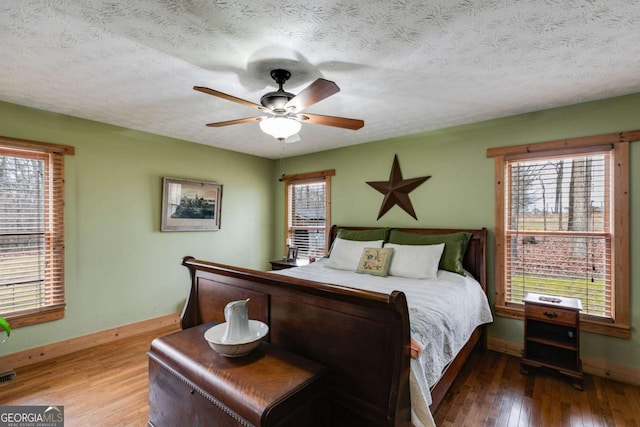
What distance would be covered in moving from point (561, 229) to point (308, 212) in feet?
10.5

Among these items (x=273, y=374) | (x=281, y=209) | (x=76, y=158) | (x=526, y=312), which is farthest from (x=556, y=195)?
(x=76, y=158)

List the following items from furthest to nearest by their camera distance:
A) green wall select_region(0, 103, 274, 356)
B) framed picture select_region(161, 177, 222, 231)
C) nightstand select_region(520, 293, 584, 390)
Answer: framed picture select_region(161, 177, 222, 231)
green wall select_region(0, 103, 274, 356)
nightstand select_region(520, 293, 584, 390)

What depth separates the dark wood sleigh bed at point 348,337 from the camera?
1.49 metres

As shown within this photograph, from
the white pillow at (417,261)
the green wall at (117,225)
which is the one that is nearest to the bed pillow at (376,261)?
the white pillow at (417,261)

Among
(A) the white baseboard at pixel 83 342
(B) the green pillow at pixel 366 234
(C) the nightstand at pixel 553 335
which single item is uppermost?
(B) the green pillow at pixel 366 234

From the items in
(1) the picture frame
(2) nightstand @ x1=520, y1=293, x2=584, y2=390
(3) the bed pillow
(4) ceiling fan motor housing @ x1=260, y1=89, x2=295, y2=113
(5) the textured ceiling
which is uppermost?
(5) the textured ceiling

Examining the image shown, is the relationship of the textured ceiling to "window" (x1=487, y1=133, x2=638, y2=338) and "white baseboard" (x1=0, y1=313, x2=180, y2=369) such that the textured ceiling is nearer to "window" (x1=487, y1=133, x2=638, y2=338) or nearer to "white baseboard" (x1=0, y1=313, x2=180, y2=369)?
"window" (x1=487, y1=133, x2=638, y2=338)

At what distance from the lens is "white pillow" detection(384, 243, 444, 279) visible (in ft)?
9.73

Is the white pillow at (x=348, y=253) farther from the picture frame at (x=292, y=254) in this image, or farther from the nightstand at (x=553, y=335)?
the nightstand at (x=553, y=335)

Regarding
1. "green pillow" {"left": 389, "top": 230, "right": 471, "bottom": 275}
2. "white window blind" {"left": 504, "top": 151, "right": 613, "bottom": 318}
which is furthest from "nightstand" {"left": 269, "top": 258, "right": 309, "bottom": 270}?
"white window blind" {"left": 504, "top": 151, "right": 613, "bottom": 318}

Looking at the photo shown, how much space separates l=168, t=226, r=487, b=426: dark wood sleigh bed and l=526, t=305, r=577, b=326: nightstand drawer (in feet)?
3.31

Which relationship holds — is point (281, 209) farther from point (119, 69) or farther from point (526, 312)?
point (526, 312)

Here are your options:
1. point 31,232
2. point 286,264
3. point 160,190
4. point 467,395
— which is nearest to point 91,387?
point 31,232

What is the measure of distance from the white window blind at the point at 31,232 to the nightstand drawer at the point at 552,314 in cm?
450
